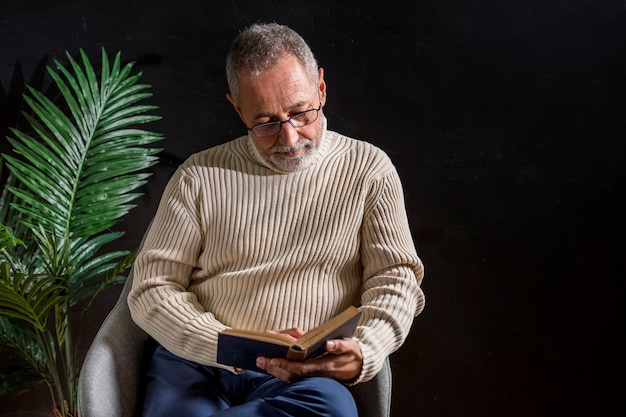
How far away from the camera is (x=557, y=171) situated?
255 centimetres

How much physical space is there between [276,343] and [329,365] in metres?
0.18

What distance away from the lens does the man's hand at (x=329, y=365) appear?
1.74 meters

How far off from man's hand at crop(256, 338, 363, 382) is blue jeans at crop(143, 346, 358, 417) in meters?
0.02

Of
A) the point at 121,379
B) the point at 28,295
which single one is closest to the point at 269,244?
the point at 121,379

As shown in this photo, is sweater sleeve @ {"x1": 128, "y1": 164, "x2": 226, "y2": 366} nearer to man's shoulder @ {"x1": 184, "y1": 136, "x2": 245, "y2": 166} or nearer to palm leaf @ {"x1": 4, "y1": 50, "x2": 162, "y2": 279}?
man's shoulder @ {"x1": 184, "y1": 136, "x2": 245, "y2": 166}

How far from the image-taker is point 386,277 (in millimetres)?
1960

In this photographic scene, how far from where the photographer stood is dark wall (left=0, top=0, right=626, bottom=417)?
2484mm

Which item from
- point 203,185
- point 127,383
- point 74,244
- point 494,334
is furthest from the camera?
point 494,334

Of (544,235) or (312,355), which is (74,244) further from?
(544,235)

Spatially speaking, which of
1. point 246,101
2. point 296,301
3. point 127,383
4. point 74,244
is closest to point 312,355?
point 296,301

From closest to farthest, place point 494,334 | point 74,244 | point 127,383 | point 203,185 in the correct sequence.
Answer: point 127,383 → point 203,185 → point 74,244 → point 494,334

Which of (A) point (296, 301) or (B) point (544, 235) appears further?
(B) point (544, 235)

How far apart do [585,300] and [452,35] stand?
99cm

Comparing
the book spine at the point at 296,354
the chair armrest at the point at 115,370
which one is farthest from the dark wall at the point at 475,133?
the book spine at the point at 296,354
